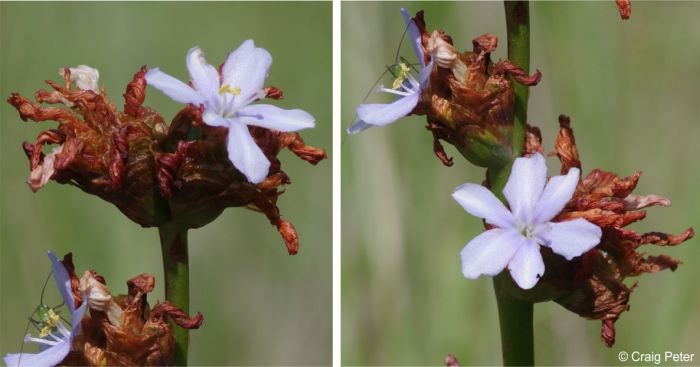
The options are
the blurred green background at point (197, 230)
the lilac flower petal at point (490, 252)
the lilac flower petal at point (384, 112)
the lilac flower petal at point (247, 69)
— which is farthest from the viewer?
the blurred green background at point (197, 230)

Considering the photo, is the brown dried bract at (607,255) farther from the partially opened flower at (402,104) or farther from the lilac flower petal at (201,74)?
the lilac flower petal at (201,74)

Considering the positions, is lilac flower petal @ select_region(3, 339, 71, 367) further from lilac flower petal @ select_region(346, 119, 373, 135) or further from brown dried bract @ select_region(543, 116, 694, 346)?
brown dried bract @ select_region(543, 116, 694, 346)

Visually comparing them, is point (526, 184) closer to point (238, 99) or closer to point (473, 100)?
point (473, 100)

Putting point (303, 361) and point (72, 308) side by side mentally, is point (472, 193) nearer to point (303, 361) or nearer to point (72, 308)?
point (72, 308)

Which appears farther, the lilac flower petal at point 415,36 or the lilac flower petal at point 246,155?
the lilac flower petal at point 415,36

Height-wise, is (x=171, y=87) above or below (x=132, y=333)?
above

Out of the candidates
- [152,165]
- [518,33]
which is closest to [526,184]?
[518,33]

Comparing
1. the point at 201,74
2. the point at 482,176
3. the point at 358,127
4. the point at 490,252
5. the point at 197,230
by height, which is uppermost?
the point at 201,74

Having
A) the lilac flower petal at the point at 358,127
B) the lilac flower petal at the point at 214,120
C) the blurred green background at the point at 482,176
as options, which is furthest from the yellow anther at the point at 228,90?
the blurred green background at the point at 482,176

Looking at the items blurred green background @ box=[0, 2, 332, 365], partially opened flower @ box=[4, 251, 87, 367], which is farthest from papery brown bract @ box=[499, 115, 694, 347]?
blurred green background @ box=[0, 2, 332, 365]
